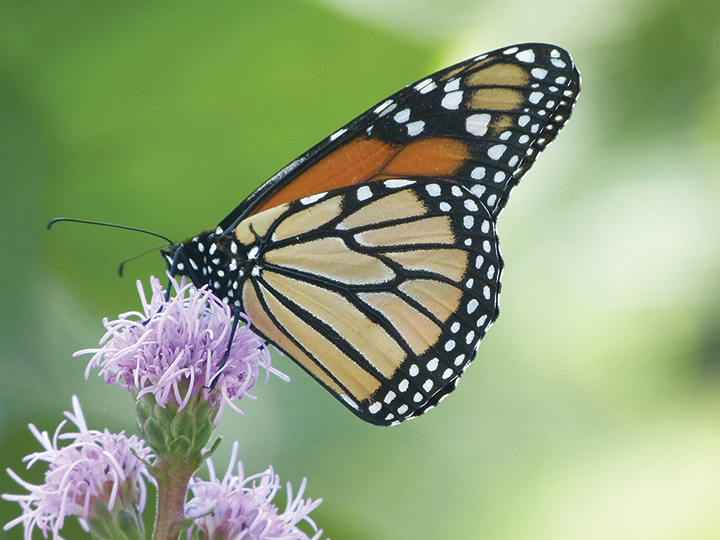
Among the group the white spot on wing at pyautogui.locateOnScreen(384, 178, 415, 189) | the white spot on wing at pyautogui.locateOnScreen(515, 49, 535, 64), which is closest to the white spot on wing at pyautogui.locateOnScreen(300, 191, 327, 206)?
the white spot on wing at pyautogui.locateOnScreen(384, 178, 415, 189)

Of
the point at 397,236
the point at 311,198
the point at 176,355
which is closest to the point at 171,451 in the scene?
the point at 176,355

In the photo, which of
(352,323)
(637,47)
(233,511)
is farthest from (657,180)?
(233,511)

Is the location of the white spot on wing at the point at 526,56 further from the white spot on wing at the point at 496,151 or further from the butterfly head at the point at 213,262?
the butterfly head at the point at 213,262

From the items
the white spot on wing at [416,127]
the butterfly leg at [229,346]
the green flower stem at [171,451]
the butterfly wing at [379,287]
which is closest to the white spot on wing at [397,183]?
the butterfly wing at [379,287]

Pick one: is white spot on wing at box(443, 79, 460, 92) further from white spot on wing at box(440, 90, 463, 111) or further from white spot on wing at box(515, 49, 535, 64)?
white spot on wing at box(515, 49, 535, 64)

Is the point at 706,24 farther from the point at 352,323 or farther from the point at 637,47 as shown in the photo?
the point at 352,323
